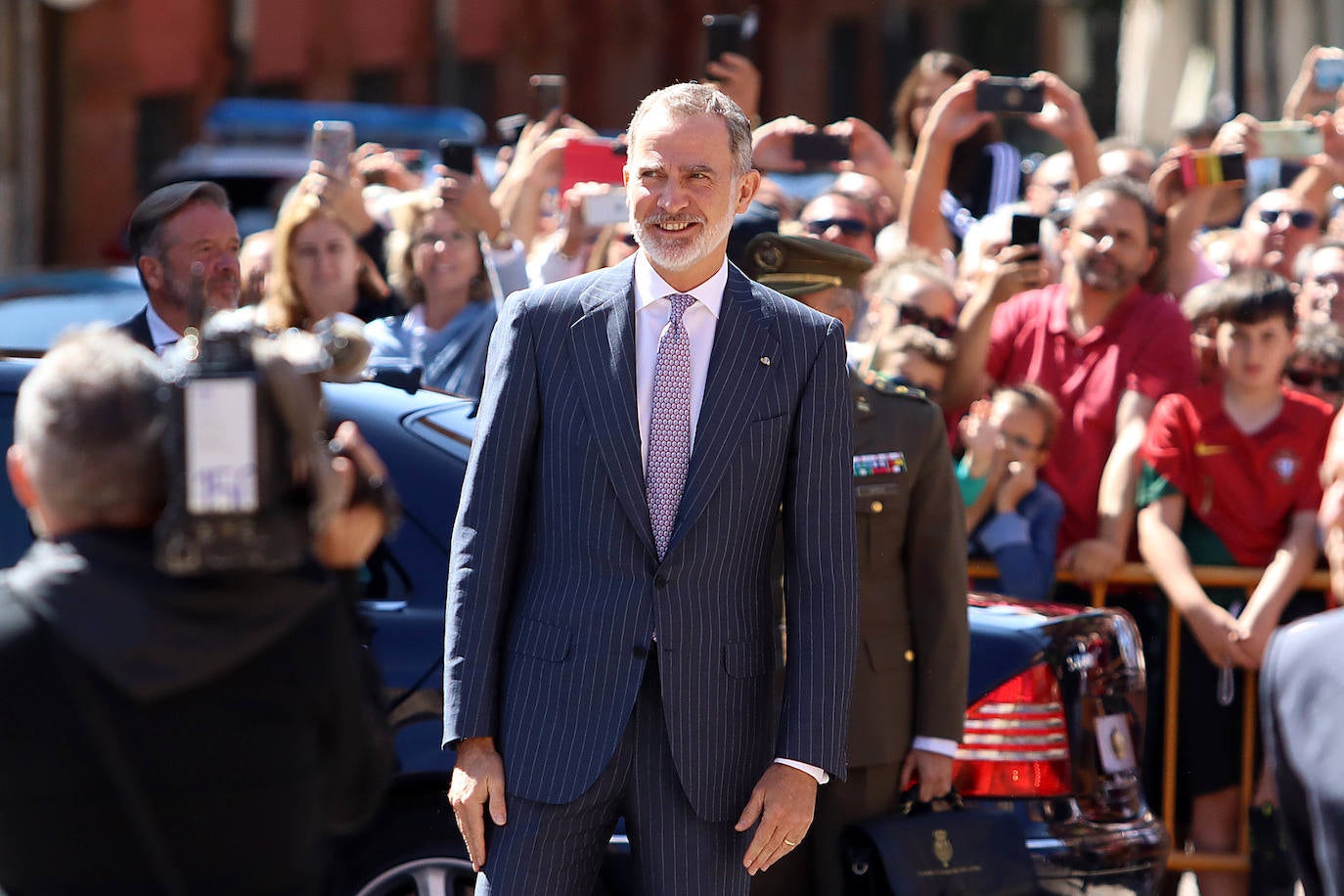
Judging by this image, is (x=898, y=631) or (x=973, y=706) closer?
(x=898, y=631)

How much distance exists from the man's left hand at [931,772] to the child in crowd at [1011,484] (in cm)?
165

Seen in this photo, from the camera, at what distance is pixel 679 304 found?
3439mm

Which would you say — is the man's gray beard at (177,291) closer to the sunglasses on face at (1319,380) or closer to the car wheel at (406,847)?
the car wheel at (406,847)

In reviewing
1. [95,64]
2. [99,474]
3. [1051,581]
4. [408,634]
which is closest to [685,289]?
[408,634]

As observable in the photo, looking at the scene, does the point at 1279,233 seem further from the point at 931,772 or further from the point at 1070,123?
the point at 931,772

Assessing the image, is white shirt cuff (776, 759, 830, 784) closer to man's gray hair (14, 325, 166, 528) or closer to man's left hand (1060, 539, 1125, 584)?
man's gray hair (14, 325, 166, 528)

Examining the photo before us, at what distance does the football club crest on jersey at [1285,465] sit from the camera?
19.2 ft

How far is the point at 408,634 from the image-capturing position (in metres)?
4.11

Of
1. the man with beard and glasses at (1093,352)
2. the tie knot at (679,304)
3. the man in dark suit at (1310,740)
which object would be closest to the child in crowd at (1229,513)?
the man with beard and glasses at (1093,352)

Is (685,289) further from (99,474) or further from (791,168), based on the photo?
(791,168)

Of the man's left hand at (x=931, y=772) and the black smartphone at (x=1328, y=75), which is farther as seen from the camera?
the black smartphone at (x=1328, y=75)

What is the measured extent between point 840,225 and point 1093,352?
109 cm

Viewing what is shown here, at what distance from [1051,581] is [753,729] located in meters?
2.59

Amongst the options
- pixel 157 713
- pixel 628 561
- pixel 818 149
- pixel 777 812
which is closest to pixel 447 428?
pixel 628 561
